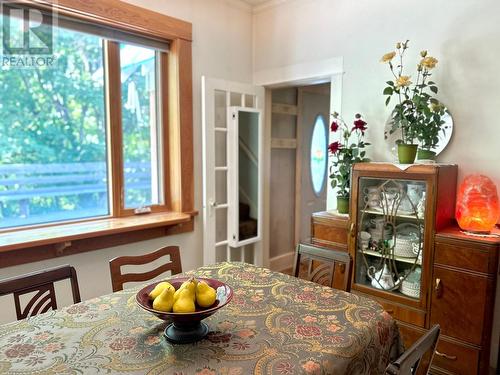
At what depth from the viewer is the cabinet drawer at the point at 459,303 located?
6.37 ft

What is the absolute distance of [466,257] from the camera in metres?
1.97

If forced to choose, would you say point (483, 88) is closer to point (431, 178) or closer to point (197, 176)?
point (431, 178)

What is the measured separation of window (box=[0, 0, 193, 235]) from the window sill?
0.14m

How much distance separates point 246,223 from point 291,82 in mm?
1383

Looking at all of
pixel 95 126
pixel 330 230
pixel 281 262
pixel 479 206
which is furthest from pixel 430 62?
pixel 281 262

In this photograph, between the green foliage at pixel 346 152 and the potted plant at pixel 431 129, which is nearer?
the potted plant at pixel 431 129

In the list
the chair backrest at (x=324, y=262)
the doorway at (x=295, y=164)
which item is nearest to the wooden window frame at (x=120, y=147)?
the doorway at (x=295, y=164)

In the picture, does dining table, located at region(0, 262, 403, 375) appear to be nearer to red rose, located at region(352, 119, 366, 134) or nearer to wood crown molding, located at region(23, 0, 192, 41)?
red rose, located at region(352, 119, 366, 134)

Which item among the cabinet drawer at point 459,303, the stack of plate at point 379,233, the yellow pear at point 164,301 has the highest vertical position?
the yellow pear at point 164,301

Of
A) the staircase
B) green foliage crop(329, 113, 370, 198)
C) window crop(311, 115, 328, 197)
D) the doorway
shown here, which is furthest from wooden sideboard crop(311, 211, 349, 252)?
window crop(311, 115, 328, 197)

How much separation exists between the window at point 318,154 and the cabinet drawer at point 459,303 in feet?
7.84

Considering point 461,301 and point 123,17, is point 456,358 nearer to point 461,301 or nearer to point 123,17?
point 461,301

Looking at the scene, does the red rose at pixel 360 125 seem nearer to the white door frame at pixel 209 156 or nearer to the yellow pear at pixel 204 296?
the white door frame at pixel 209 156

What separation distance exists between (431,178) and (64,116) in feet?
8.13
